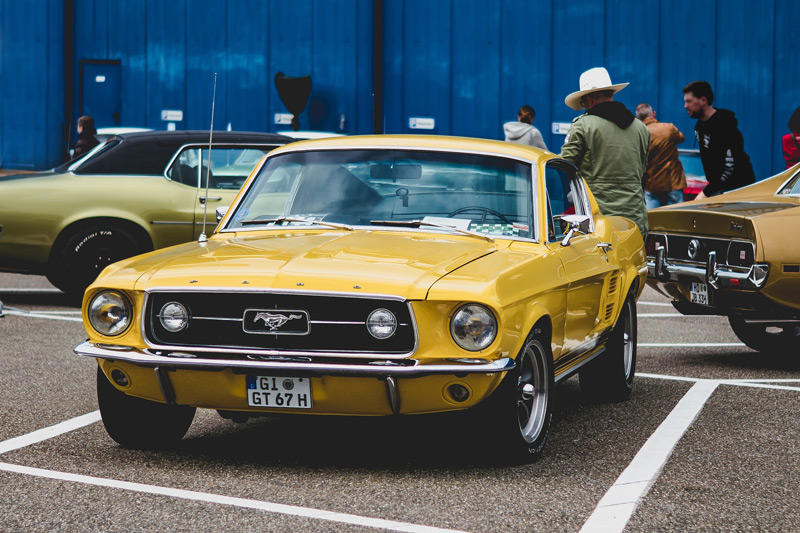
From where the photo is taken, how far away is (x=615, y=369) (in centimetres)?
653

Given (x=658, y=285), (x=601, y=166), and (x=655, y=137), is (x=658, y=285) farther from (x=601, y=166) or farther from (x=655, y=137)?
(x=655, y=137)

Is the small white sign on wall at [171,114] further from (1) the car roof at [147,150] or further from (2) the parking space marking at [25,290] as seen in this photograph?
(1) the car roof at [147,150]

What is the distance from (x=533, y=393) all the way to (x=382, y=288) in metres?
0.92

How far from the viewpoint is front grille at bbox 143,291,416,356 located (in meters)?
4.56

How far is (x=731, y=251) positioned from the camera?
759 cm

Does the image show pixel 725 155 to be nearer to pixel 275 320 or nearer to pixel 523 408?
pixel 523 408

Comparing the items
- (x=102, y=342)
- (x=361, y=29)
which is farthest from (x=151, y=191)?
(x=361, y=29)

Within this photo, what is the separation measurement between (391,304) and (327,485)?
2.38 feet

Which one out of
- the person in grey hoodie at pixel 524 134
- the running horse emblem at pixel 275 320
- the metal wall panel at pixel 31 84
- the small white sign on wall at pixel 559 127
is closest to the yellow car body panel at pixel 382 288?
the running horse emblem at pixel 275 320

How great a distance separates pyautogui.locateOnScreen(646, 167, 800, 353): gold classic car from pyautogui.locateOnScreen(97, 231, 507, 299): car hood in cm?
270

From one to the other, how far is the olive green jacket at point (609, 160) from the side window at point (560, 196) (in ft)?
5.17

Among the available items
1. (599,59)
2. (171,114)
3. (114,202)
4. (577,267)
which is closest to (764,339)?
(577,267)

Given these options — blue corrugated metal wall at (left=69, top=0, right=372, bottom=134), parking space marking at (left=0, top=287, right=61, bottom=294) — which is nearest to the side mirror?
parking space marking at (left=0, top=287, right=61, bottom=294)

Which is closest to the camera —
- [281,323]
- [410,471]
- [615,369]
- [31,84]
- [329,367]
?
[329,367]
